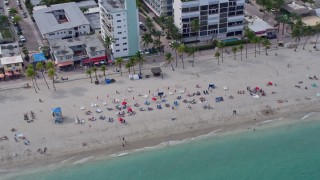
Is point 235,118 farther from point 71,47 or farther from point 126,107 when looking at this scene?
point 71,47

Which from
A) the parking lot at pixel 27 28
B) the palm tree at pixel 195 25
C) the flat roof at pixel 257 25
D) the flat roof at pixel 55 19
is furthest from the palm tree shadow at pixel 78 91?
the flat roof at pixel 257 25

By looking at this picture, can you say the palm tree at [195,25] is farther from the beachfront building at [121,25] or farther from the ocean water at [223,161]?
the ocean water at [223,161]

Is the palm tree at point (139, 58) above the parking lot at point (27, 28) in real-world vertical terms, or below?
below

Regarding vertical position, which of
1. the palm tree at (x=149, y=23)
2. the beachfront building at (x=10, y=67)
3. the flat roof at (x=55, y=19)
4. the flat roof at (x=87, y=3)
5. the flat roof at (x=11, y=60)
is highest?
the flat roof at (x=87, y=3)

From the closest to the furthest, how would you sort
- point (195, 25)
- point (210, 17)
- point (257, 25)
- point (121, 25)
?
point (121, 25) < point (195, 25) < point (210, 17) < point (257, 25)

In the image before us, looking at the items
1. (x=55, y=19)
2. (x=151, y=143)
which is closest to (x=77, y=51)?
(x=55, y=19)

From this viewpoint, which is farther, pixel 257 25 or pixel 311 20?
pixel 311 20

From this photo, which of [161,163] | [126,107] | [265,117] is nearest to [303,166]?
[265,117]

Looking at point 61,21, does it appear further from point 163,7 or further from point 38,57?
point 163,7
